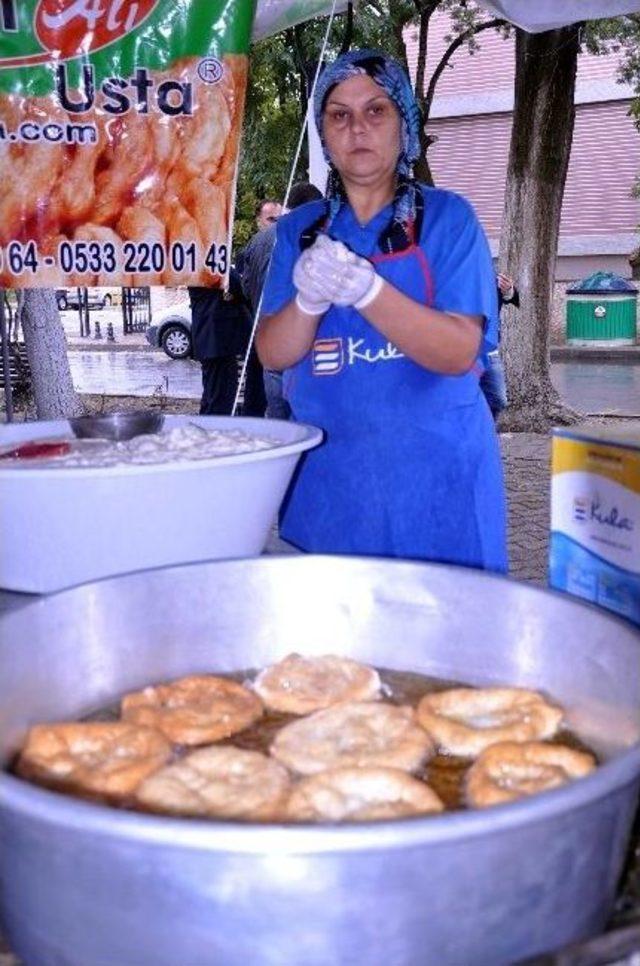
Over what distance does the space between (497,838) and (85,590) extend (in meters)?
0.73

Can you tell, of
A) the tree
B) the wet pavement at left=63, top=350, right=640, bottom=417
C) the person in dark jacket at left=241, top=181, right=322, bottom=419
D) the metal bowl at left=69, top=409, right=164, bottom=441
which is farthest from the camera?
the wet pavement at left=63, top=350, right=640, bottom=417

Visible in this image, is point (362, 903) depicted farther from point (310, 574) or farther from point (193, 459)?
point (193, 459)

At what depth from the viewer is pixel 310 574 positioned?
1561 mm

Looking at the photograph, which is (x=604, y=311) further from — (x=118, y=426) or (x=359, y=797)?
(x=359, y=797)

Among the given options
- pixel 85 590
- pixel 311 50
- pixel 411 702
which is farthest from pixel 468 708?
pixel 311 50

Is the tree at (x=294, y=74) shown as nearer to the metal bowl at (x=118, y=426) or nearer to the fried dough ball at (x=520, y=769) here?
the metal bowl at (x=118, y=426)

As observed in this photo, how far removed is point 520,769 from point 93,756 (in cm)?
50

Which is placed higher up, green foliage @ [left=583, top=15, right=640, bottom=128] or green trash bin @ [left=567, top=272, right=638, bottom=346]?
green foliage @ [left=583, top=15, right=640, bottom=128]

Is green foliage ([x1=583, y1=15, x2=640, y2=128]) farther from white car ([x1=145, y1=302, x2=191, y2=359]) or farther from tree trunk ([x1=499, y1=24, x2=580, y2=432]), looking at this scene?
white car ([x1=145, y1=302, x2=191, y2=359])

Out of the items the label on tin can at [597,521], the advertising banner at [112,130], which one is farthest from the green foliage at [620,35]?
the label on tin can at [597,521]

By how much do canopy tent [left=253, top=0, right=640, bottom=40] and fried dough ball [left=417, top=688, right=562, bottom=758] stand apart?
2.69m

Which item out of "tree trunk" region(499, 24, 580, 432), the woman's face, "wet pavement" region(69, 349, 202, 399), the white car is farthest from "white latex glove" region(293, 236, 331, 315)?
the white car

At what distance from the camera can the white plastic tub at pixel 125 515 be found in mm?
1639

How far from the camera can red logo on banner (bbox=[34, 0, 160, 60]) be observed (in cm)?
296
